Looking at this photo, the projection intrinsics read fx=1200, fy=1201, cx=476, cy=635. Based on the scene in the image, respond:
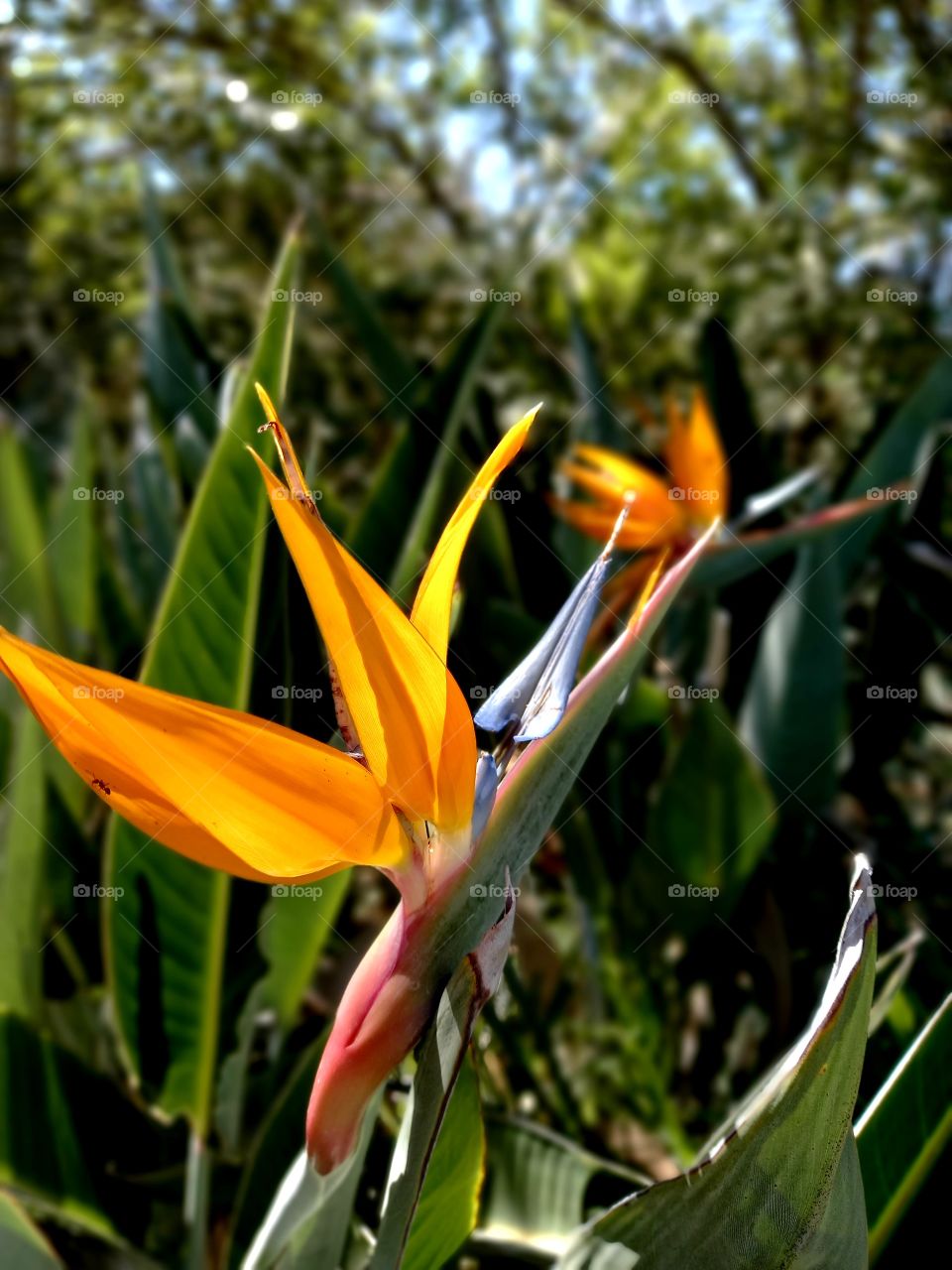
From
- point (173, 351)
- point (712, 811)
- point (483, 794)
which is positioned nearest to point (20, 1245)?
point (483, 794)

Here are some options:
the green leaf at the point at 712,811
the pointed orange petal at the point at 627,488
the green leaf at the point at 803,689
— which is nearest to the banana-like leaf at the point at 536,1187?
the green leaf at the point at 712,811

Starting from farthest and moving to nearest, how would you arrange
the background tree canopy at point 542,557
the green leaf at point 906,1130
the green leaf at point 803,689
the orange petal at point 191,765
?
the green leaf at point 803,689
the background tree canopy at point 542,557
the green leaf at point 906,1130
the orange petal at point 191,765

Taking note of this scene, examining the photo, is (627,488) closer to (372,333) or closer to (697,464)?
(697,464)

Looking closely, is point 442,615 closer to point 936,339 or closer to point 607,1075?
point 607,1075

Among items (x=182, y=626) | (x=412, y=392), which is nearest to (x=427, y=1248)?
(x=182, y=626)

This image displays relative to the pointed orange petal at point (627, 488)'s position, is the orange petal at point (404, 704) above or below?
below

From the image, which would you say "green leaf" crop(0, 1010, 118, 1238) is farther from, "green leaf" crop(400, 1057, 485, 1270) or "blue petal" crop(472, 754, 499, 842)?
"blue petal" crop(472, 754, 499, 842)

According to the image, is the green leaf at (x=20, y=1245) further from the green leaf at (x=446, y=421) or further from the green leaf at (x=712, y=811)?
the green leaf at (x=712, y=811)

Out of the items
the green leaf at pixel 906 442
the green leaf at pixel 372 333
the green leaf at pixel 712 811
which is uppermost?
the green leaf at pixel 372 333
